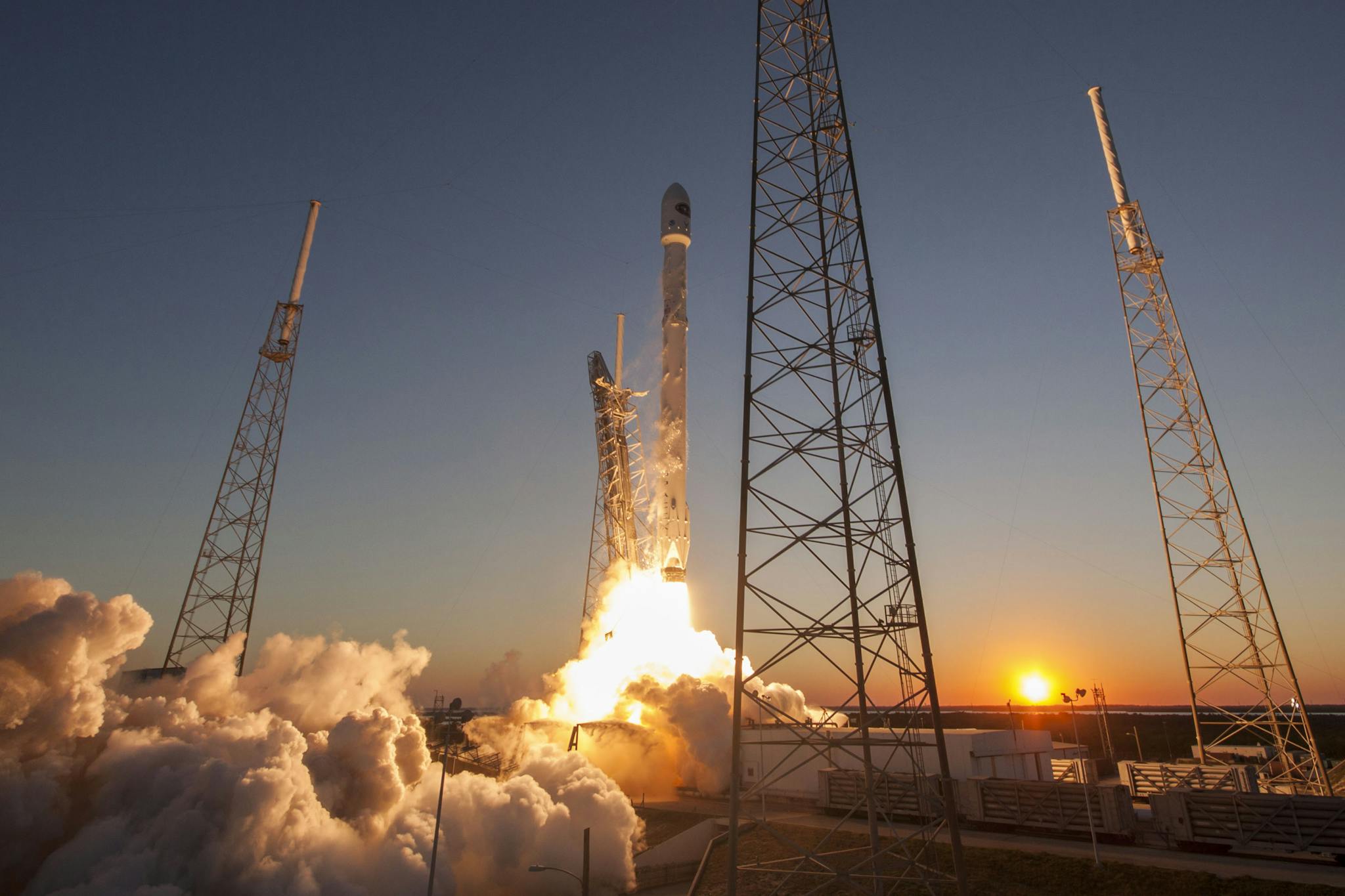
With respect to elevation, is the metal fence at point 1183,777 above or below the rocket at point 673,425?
below

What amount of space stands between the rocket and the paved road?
16.1 metres

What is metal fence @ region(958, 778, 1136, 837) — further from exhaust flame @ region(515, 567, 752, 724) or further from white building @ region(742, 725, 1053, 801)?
exhaust flame @ region(515, 567, 752, 724)

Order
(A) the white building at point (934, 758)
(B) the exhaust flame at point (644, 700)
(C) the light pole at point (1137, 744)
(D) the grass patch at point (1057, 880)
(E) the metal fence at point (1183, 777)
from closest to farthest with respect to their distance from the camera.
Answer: (D) the grass patch at point (1057, 880)
(E) the metal fence at point (1183, 777)
(A) the white building at point (934, 758)
(B) the exhaust flame at point (644, 700)
(C) the light pole at point (1137, 744)

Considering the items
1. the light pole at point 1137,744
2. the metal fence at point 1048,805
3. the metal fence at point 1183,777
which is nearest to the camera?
the metal fence at point 1048,805

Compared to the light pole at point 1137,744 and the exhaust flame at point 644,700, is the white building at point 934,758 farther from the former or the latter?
the light pole at point 1137,744

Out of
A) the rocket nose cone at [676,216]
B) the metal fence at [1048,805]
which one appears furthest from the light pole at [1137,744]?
the rocket nose cone at [676,216]

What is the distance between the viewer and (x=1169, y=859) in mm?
25484

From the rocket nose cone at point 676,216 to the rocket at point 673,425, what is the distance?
2.8 inches

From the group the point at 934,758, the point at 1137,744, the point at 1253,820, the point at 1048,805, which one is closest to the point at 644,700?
the point at 934,758

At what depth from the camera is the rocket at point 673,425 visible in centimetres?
Result: 4425

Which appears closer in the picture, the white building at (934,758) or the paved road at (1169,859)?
the paved road at (1169,859)

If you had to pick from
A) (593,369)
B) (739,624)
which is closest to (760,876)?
(739,624)

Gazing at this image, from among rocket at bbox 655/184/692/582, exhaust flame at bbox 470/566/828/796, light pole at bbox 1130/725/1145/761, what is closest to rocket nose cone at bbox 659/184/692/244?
rocket at bbox 655/184/692/582

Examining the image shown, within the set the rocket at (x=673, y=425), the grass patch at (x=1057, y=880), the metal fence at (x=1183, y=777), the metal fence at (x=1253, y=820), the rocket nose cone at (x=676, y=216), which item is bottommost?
the grass patch at (x=1057, y=880)
